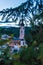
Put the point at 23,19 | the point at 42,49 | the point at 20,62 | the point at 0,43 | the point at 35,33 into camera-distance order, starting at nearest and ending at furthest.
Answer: the point at 42,49
the point at 20,62
the point at 35,33
the point at 0,43
the point at 23,19

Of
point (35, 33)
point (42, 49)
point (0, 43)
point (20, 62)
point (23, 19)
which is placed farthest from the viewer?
point (23, 19)

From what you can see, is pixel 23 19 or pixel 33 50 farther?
pixel 23 19

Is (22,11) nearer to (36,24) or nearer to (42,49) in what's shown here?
(36,24)

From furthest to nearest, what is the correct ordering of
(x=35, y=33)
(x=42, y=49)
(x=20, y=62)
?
(x=35, y=33) → (x=20, y=62) → (x=42, y=49)

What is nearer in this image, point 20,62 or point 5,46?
point 20,62

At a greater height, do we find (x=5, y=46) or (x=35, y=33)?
(x=35, y=33)

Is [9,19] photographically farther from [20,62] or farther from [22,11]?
[20,62]

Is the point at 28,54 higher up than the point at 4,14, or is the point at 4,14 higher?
the point at 4,14

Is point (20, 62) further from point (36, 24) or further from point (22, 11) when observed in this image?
point (22, 11)

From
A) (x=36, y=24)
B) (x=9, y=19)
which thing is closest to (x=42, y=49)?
(x=36, y=24)
